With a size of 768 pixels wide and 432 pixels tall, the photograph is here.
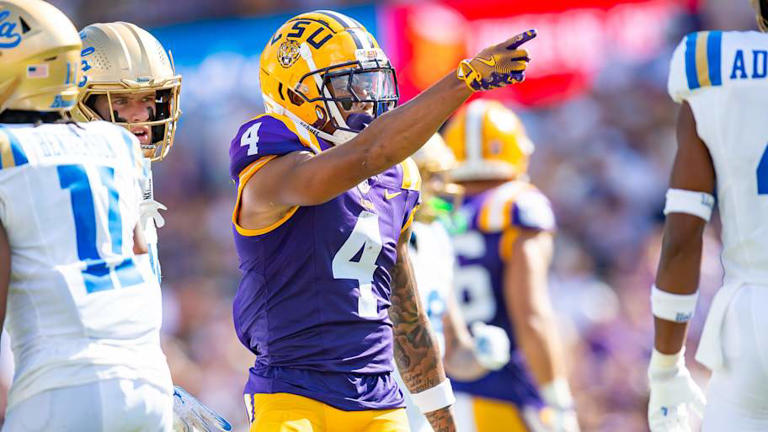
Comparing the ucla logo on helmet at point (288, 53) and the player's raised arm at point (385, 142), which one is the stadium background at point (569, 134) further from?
the player's raised arm at point (385, 142)

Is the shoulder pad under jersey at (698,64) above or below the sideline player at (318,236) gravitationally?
above

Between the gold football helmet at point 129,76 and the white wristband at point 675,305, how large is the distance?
187 centimetres

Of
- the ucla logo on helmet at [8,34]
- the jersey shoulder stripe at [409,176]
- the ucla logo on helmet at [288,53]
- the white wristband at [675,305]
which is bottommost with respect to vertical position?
the white wristband at [675,305]

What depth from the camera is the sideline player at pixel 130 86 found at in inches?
183

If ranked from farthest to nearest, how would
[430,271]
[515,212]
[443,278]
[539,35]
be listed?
[539,35] → [515,212] → [443,278] → [430,271]

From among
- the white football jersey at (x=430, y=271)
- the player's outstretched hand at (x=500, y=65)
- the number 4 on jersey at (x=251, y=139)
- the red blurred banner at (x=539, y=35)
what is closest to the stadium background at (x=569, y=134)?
the red blurred banner at (x=539, y=35)

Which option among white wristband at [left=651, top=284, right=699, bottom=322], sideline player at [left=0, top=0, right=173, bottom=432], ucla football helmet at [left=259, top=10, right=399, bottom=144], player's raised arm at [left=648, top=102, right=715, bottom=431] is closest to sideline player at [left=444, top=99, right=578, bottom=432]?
player's raised arm at [left=648, top=102, right=715, bottom=431]

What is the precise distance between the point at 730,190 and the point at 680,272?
14.6 inches

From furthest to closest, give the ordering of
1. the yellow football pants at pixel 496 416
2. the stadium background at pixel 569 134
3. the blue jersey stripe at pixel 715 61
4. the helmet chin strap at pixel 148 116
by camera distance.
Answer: the stadium background at pixel 569 134 → the yellow football pants at pixel 496 416 → the helmet chin strap at pixel 148 116 → the blue jersey stripe at pixel 715 61

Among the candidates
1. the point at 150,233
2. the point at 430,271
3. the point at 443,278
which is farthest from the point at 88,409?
the point at 443,278

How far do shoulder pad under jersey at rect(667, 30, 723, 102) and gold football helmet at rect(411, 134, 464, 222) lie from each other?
2626 millimetres

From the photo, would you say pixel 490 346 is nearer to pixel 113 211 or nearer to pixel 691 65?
pixel 691 65

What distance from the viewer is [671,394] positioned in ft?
14.7

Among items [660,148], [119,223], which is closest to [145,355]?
[119,223]
